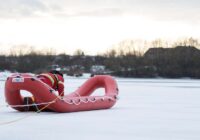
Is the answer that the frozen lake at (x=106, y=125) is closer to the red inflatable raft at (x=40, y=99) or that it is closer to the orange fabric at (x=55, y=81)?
the red inflatable raft at (x=40, y=99)

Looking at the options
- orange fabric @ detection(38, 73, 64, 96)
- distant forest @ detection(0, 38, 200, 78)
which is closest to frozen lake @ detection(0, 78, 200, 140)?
orange fabric @ detection(38, 73, 64, 96)

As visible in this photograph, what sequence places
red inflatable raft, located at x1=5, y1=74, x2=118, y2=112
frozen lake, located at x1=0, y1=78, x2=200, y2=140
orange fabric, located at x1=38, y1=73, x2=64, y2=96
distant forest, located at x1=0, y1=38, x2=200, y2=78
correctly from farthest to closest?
distant forest, located at x1=0, y1=38, x2=200, y2=78 < orange fabric, located at x1=38, y1=73, x2=64, y2=96 < red inflatable raft, located at x1=5, y1=74, x2=118, y2=112 < frozen lake, located at x1=0, y1=78, x2=200, y2=140

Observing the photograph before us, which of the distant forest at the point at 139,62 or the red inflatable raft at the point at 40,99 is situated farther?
the distant forest at the point at 139,62

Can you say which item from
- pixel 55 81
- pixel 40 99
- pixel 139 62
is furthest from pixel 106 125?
pixel 139 62

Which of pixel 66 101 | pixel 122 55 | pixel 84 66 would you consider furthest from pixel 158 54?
pixel 66 101

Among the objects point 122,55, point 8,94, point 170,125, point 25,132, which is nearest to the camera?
point 25,132

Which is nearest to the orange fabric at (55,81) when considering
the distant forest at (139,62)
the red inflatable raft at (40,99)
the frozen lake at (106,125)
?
the red inflatable raft at (40,99)

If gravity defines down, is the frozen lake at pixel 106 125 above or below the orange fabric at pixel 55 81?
below

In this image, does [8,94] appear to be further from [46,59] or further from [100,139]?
[46,59]

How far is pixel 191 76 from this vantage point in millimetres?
54906

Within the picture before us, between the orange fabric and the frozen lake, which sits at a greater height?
the orange fabric

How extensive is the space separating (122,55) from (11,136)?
61.6 meters

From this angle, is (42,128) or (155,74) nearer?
(42,128)

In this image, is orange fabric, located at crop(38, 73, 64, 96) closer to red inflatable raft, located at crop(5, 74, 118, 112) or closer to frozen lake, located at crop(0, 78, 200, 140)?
red inflatable raft, located at crop(5, 74, 118, 112)
